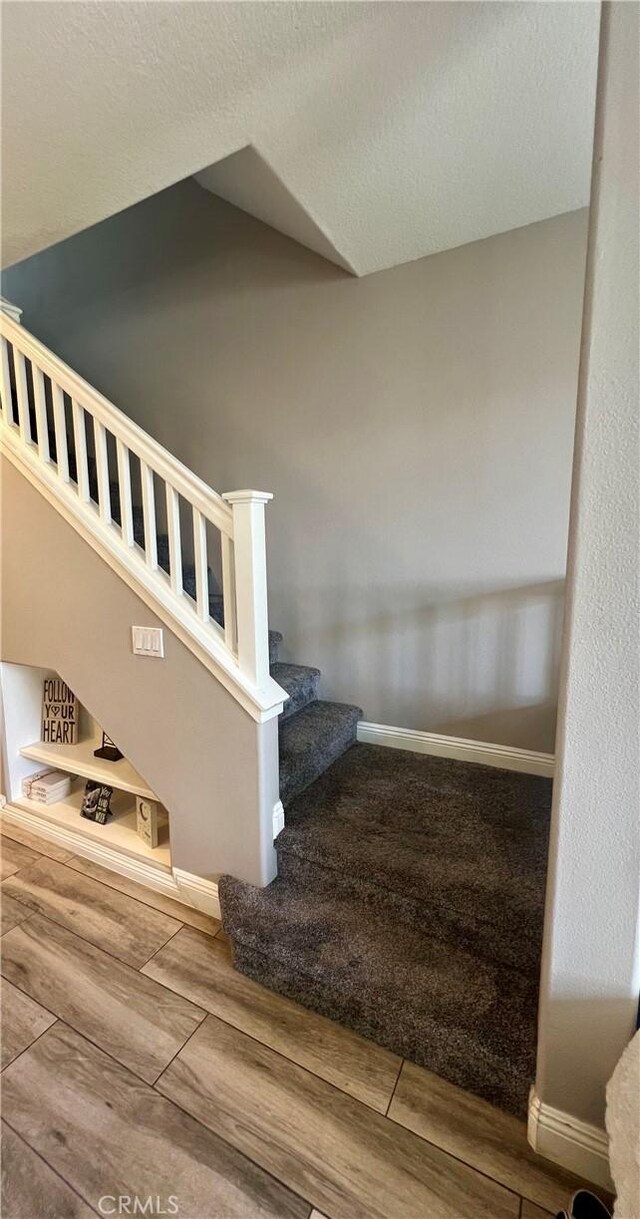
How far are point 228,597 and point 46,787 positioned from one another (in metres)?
1.68

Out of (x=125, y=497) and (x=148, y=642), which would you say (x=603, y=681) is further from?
(x=125, y=497)

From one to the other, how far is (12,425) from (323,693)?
1.96 m

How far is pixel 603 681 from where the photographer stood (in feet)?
2.93

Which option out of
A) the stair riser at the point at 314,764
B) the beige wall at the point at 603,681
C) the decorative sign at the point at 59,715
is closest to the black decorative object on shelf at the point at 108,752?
the decorative sign at the point at 59,715

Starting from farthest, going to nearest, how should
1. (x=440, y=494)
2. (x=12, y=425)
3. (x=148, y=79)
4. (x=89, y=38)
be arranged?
1. (x=440, y=494)
2. (x=12, y=425)
3. (x=148, y=79)
4. (x=89, y=38)

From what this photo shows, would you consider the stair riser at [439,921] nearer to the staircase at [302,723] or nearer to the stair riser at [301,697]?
the staircase at [302,723]

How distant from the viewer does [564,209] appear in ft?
6.08

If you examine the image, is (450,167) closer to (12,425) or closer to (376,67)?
(376,67)

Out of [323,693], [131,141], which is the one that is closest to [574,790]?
[323,693]

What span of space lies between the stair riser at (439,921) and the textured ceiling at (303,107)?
238 cm

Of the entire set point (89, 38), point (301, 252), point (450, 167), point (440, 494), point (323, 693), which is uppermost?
point (301, 252)

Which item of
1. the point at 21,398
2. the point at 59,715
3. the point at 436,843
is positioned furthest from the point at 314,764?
the point at 21,398

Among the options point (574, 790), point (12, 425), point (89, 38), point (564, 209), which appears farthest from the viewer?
point (12, 425)

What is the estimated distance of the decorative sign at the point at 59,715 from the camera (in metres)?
2.53
